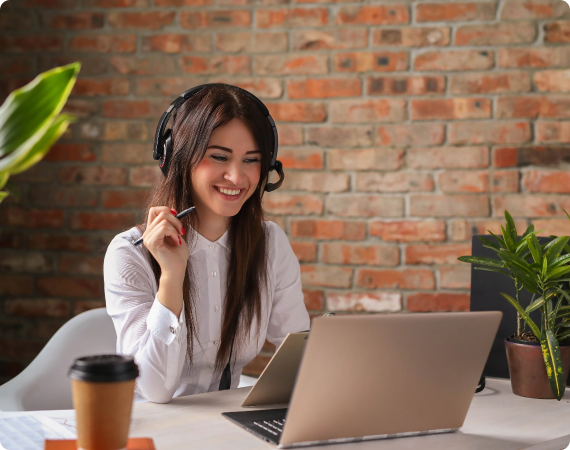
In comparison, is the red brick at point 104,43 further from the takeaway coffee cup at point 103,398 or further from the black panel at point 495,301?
the takeaway coffee cup at point 103,398

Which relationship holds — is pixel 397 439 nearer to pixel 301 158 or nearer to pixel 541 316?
pixel 541 316

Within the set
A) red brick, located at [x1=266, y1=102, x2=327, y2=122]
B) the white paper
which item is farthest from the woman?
red brick, located at [x1=266, y1=102, x2=327, y2=122]

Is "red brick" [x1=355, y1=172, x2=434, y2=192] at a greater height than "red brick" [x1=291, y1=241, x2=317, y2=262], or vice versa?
"red brick" [x1=355, y1=172, x2=434, y2=192]

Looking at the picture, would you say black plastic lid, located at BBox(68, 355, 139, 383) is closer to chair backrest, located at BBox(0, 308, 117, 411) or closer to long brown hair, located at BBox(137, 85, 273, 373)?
long brown hair, located at BBox(137, 85, 273, 373)

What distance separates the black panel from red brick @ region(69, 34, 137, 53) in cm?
151

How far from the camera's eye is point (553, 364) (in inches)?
48.6

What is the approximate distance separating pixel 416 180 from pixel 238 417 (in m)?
1.33

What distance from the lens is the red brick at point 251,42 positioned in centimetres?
222

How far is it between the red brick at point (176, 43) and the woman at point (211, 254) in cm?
76

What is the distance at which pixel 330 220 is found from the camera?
2.21 metres

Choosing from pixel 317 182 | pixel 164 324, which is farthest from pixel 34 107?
pixel 317 182

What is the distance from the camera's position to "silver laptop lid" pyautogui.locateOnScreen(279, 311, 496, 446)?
842mm

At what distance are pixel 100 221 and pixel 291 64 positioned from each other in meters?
0.92

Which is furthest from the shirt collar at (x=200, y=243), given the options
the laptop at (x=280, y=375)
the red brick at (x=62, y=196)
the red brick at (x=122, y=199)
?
the red brick at (x=62, y=196)
